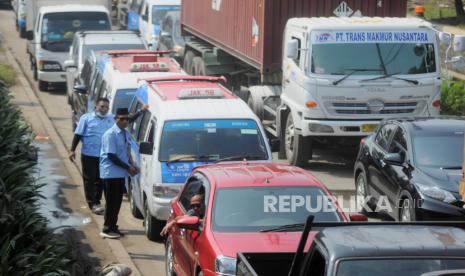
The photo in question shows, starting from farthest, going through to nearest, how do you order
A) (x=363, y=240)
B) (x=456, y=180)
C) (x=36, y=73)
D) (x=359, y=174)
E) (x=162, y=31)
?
(x=162, y=31)
(x=36, y=73)
(x=359, y=174)
(x=456, y=180)
(x=363, y=240)

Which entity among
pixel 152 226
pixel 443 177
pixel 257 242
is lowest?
pixel 152 226

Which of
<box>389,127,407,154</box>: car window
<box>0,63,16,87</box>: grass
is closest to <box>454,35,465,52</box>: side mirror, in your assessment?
<box>389,127,407,154</box>: car window

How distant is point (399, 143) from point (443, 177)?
1.24 meters

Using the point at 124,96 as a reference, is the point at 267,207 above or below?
above

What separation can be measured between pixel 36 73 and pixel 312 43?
1279cm

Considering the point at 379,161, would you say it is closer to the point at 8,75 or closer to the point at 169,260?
the point at 169,260

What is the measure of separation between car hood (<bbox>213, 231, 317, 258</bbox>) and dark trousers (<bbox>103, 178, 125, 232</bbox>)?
3780 millimetres

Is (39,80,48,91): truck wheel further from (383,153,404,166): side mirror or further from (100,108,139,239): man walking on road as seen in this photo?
(383,153,404,166): side mirror

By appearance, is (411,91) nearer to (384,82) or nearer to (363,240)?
(384,82)

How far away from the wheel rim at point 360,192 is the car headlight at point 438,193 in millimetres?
2311

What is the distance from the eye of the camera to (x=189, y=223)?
1003 cm

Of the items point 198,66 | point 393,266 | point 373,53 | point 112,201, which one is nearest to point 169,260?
point 112,201

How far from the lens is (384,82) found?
1800 centimetres

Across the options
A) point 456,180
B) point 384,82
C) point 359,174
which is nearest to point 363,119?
point 384,82
